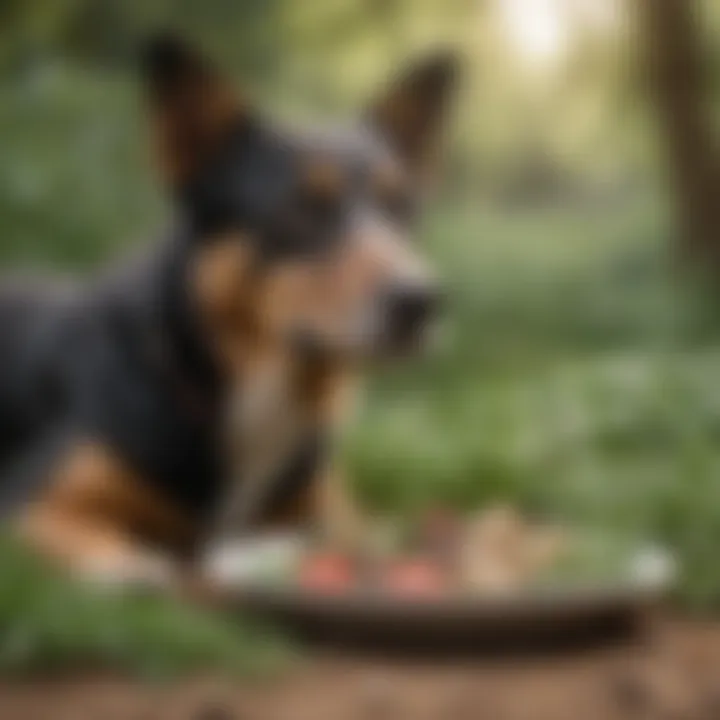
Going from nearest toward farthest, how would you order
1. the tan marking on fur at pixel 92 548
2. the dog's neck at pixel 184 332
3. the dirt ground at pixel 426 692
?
the dirt ground at pixel 426 692, the tan marking on fur at pixel 92 548, the dog's neck at pixel 184 332

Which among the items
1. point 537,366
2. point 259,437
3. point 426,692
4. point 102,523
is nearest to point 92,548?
point 102,523

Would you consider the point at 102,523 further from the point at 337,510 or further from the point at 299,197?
the point at 299,197

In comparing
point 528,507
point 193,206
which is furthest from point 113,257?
point 528,507

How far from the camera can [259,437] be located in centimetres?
165

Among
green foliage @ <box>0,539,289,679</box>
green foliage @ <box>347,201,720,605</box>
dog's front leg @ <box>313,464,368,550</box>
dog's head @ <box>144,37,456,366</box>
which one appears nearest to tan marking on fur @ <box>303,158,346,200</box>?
dog's head @ <box>144,37,456,366</box>

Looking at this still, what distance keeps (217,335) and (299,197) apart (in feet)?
0.49

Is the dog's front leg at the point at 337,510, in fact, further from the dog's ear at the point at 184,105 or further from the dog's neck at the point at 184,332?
the dog's ear at the point at 184,105

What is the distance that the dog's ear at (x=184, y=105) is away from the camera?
1.55 meters

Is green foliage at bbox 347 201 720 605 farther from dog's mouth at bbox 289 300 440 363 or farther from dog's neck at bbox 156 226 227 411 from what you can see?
dog's neck at bbox 156 226 227 411


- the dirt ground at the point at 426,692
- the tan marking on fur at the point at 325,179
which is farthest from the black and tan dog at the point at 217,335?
the dirt ground at the point at 426,692

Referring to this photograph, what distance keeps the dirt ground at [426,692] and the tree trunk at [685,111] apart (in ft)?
1.32

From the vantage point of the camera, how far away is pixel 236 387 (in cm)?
162

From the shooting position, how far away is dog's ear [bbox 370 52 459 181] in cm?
158

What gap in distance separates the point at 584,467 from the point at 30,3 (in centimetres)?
68
